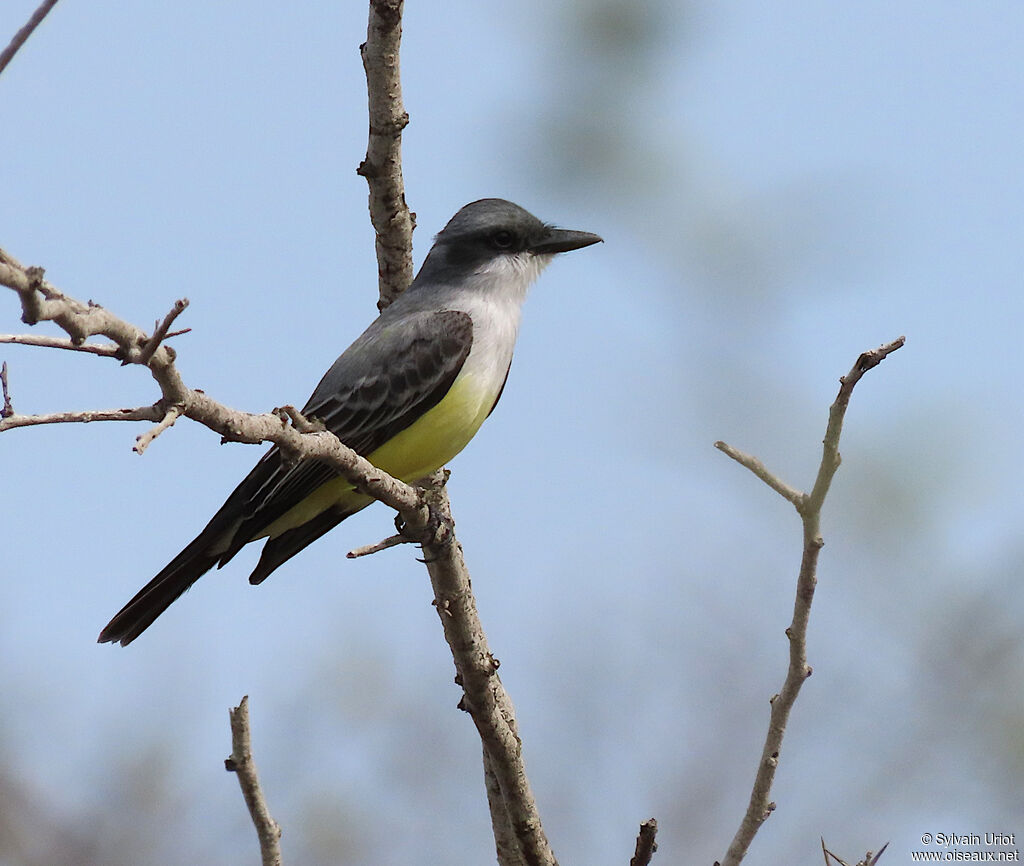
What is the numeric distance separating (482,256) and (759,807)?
3.98 meters

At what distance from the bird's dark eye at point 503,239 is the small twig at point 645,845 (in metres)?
3.94

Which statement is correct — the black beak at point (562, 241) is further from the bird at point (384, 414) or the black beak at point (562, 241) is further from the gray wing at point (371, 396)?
the gray wing at point (371, 396)

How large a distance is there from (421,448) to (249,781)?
2.15m

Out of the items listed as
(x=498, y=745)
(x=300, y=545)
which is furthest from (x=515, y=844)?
(x=300, y=545)

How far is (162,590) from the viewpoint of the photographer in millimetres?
5812

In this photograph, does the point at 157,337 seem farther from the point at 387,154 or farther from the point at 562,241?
the point at 562,241

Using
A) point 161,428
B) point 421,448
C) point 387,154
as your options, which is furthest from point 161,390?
point 421,448

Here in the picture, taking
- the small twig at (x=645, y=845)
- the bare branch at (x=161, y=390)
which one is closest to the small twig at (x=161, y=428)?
the bare branch at (x=161, y=390)

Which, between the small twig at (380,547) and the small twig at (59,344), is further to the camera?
the small twig at (380,547)

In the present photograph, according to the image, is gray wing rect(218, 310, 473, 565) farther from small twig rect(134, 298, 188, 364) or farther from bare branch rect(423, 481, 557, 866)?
small twig rect(134, 298, 188, 364)

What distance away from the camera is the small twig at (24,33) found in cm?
223

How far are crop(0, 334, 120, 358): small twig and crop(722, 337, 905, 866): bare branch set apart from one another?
165 cm

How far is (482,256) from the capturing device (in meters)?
7.12

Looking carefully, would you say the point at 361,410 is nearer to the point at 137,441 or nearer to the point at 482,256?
the point at 482,256
